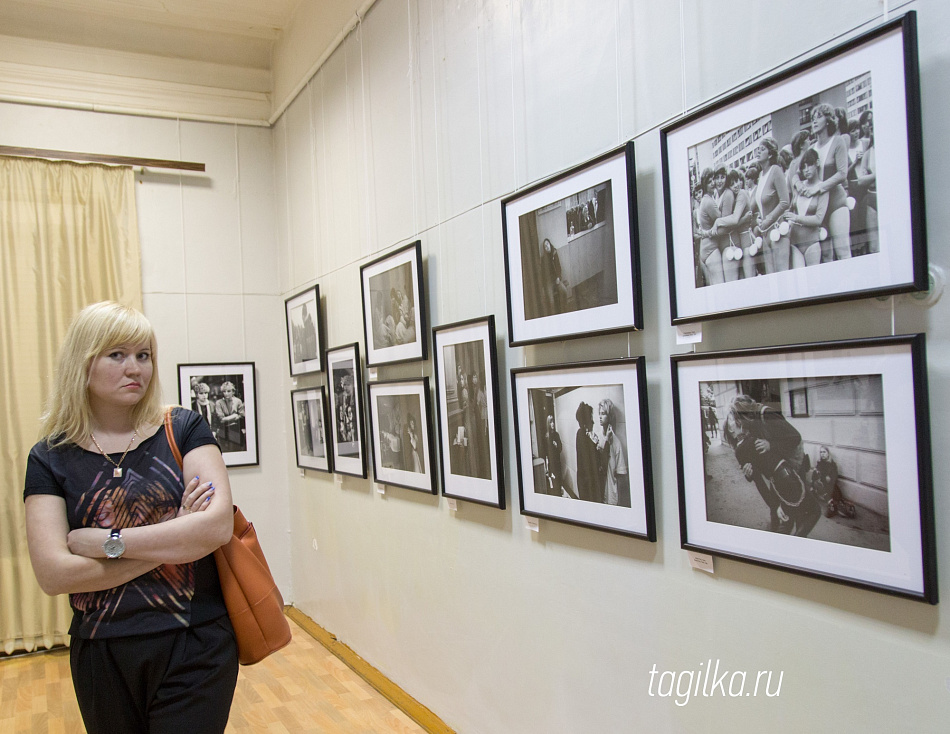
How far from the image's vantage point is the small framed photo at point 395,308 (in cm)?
440

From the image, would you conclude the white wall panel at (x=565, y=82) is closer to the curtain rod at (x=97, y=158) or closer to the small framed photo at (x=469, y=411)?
the small framed photo at (x=469, y=411)

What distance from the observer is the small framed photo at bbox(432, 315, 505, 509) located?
365 centimetres

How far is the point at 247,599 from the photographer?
2.56 meters

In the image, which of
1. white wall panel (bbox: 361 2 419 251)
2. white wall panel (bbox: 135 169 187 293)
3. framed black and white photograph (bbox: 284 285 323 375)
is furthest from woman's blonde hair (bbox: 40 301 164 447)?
white wall panel (bbox: 135 169 187 293)

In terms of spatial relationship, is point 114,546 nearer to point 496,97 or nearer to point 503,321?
point 503,321

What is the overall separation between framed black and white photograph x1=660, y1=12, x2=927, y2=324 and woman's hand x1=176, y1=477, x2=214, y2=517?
1685 millimetres

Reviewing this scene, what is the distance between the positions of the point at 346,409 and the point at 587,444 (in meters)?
2.99

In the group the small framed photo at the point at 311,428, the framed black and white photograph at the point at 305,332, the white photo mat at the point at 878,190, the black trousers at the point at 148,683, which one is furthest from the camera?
the framed black and white photograph at the point at 305,332

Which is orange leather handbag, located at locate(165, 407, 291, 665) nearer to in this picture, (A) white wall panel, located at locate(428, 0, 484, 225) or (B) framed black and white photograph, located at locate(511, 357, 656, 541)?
(B) framed black and white photograph, located at locate(511, 357, 656, 541)

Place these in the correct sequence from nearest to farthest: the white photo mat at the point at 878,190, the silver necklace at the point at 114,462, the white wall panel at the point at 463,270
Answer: the white photo mat at the point at 878,190 < the silver necklace at the point at 114,462 < the white wall panel at the point at 463,270

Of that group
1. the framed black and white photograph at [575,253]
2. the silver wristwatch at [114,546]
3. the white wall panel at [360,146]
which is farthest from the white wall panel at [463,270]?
the silver wristwatch at [114,546]

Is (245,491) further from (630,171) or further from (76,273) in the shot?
(630,171)

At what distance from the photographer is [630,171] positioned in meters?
2.71

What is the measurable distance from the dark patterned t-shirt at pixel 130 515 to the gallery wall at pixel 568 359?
154 centimetres
